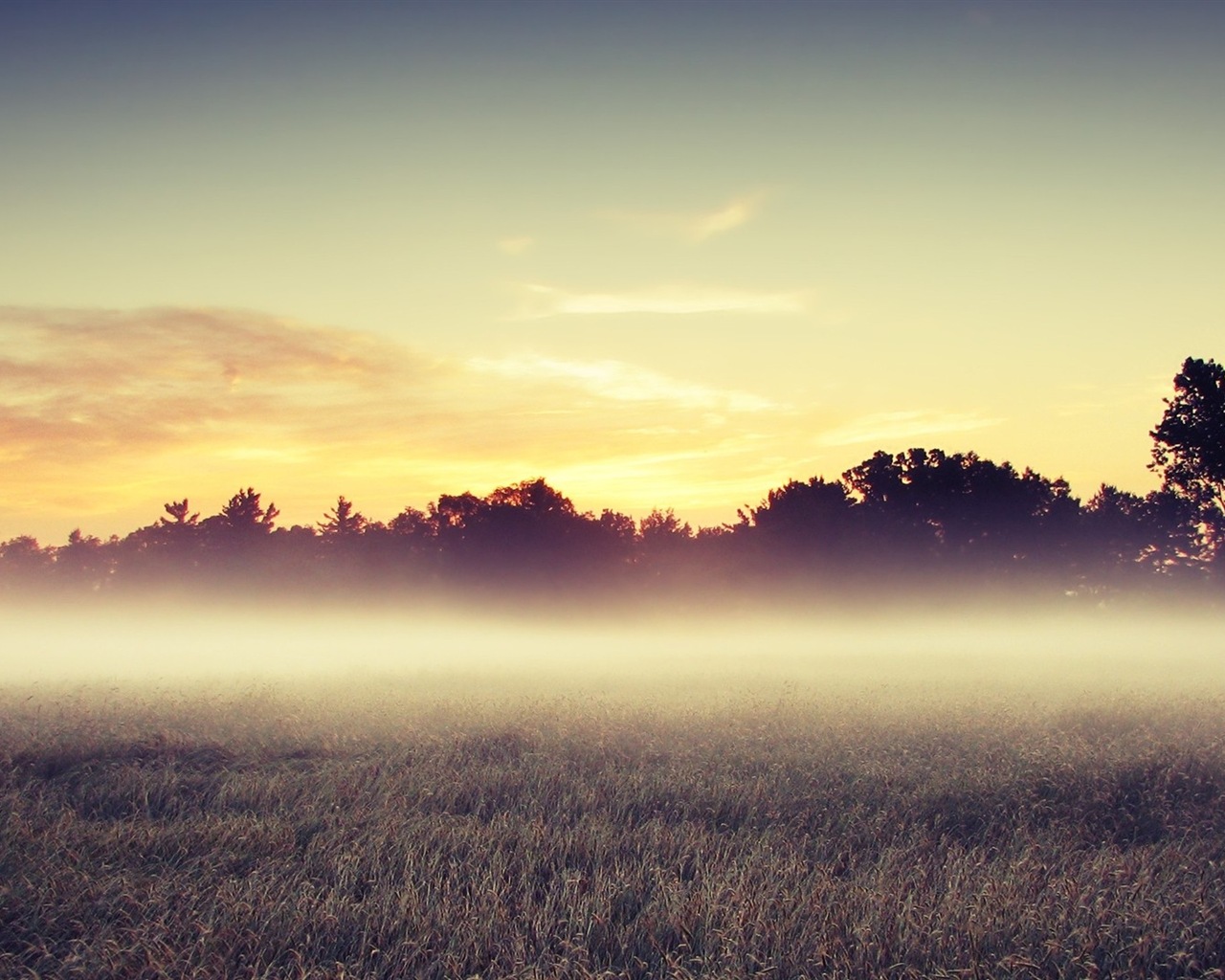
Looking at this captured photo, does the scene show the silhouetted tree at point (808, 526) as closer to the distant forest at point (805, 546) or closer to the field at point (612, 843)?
the distant forest at point (805, 546)

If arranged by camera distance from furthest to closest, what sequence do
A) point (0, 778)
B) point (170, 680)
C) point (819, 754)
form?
point (170, 680)
point (819, 754)
point (0, 778)

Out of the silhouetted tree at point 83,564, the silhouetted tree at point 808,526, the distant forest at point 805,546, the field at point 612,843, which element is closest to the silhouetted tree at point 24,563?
the silhouetted tree at point 83,564

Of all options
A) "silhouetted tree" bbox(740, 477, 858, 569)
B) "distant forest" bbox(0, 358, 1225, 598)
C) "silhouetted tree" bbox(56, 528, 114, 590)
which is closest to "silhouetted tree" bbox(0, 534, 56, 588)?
"silhouetted tree" bbox(56, 528, 114, 590)

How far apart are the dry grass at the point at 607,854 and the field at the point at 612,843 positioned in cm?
3

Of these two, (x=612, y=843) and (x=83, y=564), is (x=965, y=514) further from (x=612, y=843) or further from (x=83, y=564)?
(x=83, y=564)

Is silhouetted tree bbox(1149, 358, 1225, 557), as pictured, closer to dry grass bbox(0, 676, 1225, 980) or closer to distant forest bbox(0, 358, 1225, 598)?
distant forest bbox(0, 358, 1225, 598)

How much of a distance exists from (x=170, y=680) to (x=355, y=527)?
67337mm

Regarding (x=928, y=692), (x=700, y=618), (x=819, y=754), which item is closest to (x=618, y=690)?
(x=928, y=692)

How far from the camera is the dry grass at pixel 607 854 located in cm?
454

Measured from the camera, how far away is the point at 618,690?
60.7ft

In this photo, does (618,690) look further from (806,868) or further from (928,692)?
(806,868)

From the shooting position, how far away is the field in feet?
15.0

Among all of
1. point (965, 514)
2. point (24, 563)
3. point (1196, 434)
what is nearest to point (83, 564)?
point (24, 563)

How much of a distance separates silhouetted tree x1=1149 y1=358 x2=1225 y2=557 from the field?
33944mm
